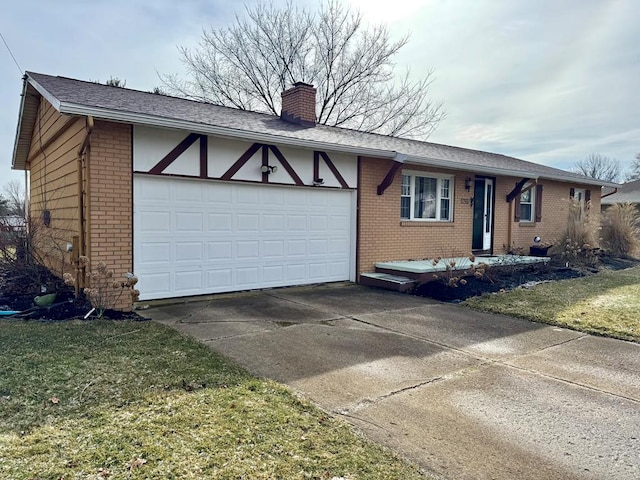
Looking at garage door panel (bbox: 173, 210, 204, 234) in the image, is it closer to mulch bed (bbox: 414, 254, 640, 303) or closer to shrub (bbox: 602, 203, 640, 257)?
mulch bed (bbox: 414, 254, 640, 303)

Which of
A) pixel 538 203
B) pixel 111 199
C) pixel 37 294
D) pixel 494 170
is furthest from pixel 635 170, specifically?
pixel 37 294

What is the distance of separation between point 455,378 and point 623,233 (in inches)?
565

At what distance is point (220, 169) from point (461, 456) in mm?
6196

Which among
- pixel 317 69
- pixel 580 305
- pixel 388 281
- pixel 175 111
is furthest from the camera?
pixel 317 69

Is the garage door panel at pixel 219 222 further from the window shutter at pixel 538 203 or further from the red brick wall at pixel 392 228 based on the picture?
the window shutter at pixel 538 203

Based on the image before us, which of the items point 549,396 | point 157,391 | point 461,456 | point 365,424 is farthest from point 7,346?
point 549,396

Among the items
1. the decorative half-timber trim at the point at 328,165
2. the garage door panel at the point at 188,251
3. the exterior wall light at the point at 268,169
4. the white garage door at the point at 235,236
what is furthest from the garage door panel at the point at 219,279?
the decorative half-timber trim at the point at 328,165

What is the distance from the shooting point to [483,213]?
41.9 feet

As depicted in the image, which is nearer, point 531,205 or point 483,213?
point 483,213

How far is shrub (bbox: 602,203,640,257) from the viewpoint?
15.0 m

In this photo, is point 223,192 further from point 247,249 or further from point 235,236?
point 247,249

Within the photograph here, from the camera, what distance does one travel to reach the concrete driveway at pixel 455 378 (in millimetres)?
2846

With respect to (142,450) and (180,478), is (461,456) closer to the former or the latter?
(180,478)

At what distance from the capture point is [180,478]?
2.39 meters
